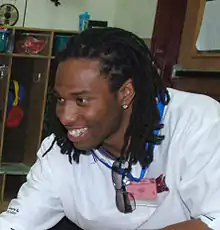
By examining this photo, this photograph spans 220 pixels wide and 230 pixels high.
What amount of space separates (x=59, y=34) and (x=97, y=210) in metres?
1.94

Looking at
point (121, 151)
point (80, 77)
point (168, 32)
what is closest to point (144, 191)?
point (121, 151)

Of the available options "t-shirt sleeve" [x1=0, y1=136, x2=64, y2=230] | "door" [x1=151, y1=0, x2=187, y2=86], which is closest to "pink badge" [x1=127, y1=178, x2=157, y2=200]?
"t-shirt sleeve" [x1=0, y1=136, x2=64, y2=230]

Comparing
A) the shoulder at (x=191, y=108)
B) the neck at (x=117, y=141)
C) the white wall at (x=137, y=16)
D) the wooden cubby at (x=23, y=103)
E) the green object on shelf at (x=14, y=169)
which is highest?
the white wall at (x=137, y=16)

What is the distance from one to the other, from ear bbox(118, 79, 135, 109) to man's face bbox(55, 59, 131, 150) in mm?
11

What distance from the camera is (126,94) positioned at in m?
1.25

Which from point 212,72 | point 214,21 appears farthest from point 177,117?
point 214,21

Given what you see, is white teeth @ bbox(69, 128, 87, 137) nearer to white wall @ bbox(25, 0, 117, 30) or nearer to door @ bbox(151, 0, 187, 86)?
door @ bbox(151, 0, 187, 86)

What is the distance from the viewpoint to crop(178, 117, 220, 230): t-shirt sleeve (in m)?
1.23

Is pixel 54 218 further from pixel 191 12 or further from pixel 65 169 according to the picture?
pixel 191 12

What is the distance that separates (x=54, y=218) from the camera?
1552 mm

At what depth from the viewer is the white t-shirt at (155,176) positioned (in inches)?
49.5

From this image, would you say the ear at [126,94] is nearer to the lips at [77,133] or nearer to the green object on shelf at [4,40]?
the lips at [77,133]

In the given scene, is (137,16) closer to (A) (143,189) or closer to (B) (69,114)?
(A) (143,189)

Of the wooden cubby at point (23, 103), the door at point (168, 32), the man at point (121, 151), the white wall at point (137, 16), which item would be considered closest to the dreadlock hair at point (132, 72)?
the man at point (121, 151)
